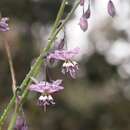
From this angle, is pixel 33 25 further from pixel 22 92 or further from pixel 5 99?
pixel 22 92

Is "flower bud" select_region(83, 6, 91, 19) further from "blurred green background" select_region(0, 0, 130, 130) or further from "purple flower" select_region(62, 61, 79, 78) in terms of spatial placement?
"blurred green background" select_region(0, 0, 130, 130)

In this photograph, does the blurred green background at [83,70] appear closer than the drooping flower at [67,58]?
No

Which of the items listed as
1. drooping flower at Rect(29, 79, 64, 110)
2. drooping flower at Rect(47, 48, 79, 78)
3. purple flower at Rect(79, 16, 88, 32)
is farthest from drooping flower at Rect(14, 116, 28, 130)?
purple flower at Rect(79, 16, 88, 32)

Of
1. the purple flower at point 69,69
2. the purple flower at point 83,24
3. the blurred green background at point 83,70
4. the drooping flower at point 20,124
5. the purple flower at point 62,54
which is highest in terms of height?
the purple flower at point 83,24

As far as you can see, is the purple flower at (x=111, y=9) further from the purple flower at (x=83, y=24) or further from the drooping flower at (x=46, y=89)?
the drooping flower at (x=46, y=89)

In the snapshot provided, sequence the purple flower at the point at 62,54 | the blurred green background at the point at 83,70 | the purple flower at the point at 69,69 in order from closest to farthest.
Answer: the purple flower at the point at 62,54, the purple flower at the point at 69,69, the blurred green background at the point at 83,70

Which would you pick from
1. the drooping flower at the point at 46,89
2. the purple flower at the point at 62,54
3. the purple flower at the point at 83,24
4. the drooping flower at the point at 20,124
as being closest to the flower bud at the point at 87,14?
the purple flower at the point at 83,24
